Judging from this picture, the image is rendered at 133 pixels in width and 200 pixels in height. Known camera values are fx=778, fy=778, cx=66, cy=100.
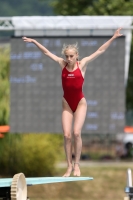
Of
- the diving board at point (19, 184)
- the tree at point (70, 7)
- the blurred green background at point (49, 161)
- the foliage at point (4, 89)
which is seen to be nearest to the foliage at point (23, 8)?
the tree at point (70, 7)

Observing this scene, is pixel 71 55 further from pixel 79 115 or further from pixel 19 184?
pixel 19 184

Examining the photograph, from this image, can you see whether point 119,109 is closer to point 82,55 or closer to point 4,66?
point 82,55

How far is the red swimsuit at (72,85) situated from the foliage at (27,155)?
53.8ft

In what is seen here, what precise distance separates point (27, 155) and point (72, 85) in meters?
17.1

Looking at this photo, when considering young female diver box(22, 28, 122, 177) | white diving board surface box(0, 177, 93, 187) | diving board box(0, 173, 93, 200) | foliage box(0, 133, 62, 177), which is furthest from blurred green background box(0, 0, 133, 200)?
white diving board surface box(0, 177, 93, 187)

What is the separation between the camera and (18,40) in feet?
64.0

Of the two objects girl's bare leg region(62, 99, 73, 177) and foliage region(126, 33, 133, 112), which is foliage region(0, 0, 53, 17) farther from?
girl's bare leg region(62, 99, 73, 177)

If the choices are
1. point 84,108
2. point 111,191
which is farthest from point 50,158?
point 84,108

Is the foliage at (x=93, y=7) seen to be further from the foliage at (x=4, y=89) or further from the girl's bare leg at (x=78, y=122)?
the girl's bare leg at (x=78, y=122)

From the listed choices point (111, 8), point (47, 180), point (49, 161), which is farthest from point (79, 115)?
point (111, 8)

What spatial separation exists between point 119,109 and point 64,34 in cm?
234

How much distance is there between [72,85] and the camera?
10.4 m

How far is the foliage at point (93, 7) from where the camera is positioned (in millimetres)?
31250

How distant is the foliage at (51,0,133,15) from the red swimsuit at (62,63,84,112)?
790 inches
